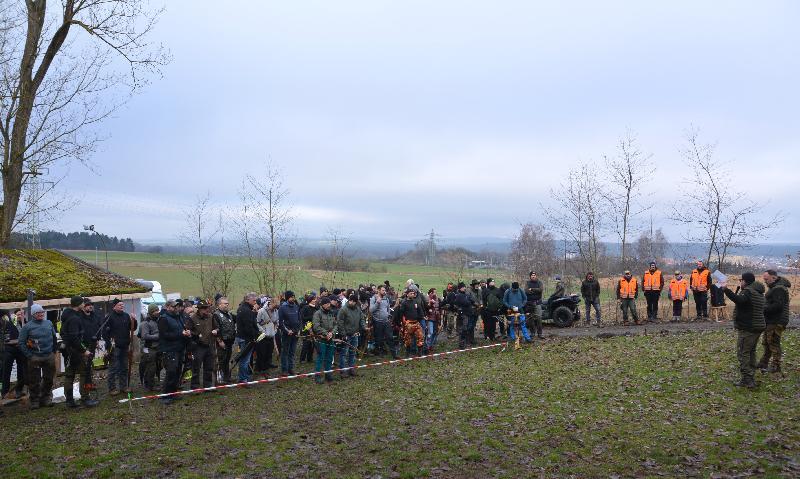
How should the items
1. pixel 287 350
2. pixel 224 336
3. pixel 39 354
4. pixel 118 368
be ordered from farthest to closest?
pixel 287 350, pixel 224 336, pixel 118 368, pixel 39 354

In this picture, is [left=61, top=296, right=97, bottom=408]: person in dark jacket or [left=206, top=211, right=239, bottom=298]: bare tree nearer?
[left=61, top=296, right=97, bottom=408]: person in dark jacket

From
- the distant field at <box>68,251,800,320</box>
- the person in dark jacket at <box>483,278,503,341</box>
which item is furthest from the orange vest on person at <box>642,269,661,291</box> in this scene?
the person in dark jacket at <box>483,278,503,341</box>

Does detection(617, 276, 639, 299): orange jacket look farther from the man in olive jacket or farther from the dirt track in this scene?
the man in olive jacket

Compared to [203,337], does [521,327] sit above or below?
below

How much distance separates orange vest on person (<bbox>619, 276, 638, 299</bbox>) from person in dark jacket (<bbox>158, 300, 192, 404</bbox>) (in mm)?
13707

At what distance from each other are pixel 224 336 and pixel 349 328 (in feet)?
8.97

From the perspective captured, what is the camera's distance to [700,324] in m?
17.9

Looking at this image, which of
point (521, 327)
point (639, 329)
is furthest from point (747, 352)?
point (639, 329)

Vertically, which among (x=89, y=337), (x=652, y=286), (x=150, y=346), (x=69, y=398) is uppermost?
(x=652, y=286)

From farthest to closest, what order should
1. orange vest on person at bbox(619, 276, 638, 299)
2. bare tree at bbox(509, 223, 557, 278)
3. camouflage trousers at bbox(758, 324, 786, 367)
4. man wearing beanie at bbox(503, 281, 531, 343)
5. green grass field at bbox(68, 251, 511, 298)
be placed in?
bare tree at bbox(509, 223, 557, 278) < green grass field at bbox(68, 251, 511, 298) < orange vest on person at bbox(619, 276, 638, 299) < man wearing beanie at bbox(503, 281, 531, 343) < camouflage trousers at bbox(758, 324, 786, 367)

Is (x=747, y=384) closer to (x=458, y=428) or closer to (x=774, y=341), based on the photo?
(x=774, y=341)

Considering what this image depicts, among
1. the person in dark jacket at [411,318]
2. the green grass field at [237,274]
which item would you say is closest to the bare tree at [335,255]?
→ the green grass field at [237,274]

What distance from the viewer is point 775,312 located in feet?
34.0

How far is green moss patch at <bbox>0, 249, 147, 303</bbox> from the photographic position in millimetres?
15414
